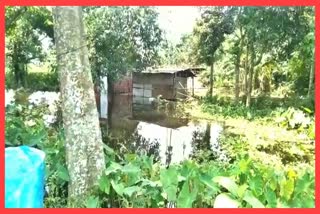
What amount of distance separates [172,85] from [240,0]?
8.80 ft

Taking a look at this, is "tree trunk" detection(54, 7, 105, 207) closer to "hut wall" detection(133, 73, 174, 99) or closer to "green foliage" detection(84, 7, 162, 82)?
"green foliage" detection(84, 7, 162, 82)

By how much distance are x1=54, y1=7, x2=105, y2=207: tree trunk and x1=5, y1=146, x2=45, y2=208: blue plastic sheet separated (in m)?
0.29

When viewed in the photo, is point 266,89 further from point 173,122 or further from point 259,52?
point 173,122

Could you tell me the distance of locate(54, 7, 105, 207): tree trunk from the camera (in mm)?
2922

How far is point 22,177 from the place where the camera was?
278 centimetres

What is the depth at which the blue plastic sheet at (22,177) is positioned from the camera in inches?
108

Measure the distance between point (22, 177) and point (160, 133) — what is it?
9.61 ft

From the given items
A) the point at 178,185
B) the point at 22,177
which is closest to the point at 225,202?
the point at 178,185

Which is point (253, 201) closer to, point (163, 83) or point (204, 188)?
point (204, 188)

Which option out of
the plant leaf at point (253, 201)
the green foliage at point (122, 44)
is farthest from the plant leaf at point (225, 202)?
the green foliage at point (122, 44)

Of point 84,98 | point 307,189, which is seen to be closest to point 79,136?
point 84,98

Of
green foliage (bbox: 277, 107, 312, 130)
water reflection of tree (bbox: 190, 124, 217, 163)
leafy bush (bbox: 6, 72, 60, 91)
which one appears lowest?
water reflection of tree (bbox: 190, 124, 217, 163)

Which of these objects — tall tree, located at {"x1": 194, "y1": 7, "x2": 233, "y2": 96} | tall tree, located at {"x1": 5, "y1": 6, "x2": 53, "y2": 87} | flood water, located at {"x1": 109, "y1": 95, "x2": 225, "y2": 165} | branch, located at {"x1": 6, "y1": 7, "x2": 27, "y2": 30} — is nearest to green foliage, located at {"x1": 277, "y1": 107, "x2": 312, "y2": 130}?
flood water, located at {"x1": 109, "y1": 95, "x2": 225, "y2": 165}

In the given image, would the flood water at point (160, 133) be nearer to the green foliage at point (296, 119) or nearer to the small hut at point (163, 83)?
the small hut at point (163, 83)
